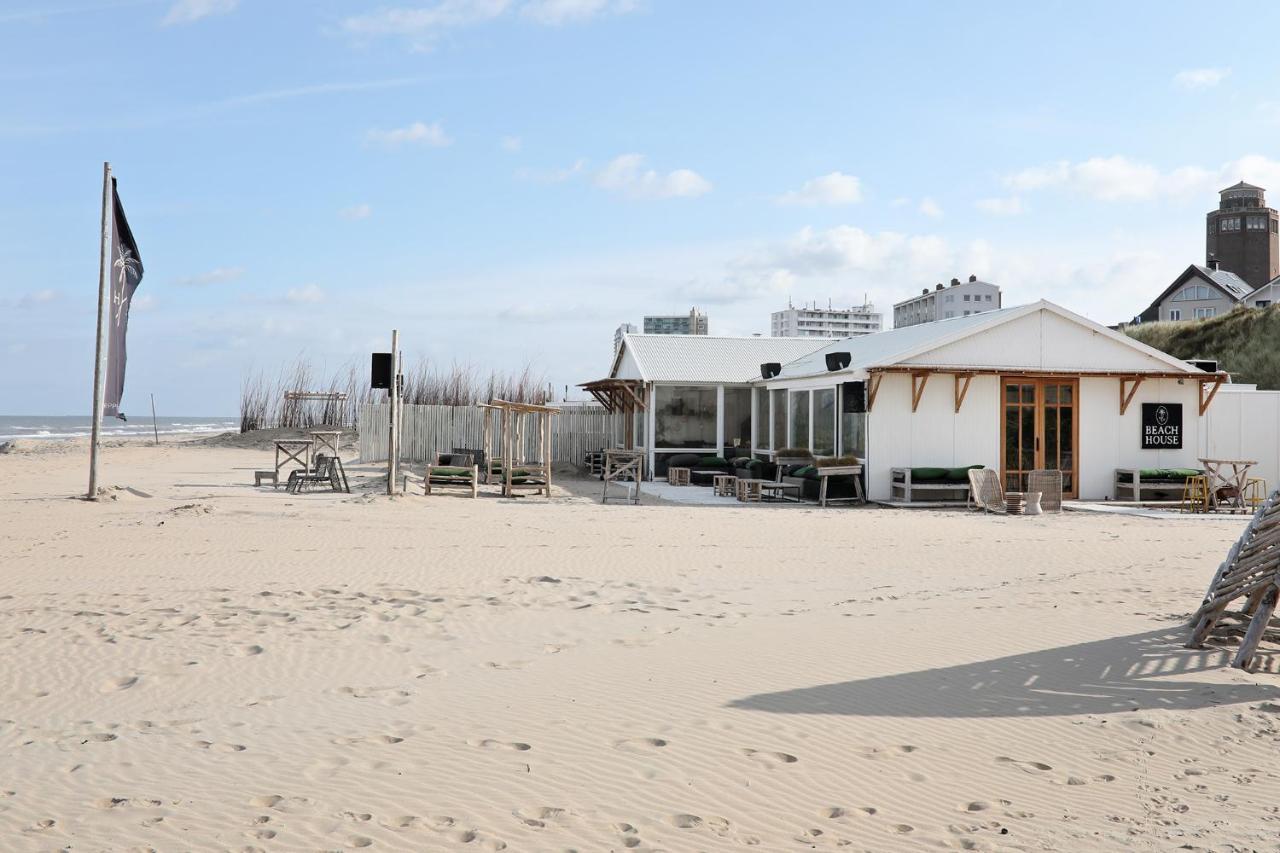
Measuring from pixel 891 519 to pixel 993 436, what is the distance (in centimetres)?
418

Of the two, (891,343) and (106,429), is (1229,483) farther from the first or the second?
(106,429)

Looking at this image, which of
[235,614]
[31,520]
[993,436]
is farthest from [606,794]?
[993,436]

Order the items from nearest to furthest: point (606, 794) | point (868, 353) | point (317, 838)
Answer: point (317, 838)
point (606, 794)
point (868, 353)

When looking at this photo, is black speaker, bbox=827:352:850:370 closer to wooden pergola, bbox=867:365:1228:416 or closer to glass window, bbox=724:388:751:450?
wooden pergola, bbox=867:365:1228:416

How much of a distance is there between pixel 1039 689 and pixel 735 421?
58.1 ft

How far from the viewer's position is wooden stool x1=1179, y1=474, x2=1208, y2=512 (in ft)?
54.3

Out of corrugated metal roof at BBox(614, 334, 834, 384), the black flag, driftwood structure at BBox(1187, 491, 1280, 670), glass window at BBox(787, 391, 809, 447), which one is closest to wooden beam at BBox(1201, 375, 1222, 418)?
glass window at BBox(787, 391, 809, 447)

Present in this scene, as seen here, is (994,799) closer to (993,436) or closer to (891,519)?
(891,519)

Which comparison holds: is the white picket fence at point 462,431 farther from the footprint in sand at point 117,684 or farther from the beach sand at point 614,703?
the footprint in sand at point 117,684

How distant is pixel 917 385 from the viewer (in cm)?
1750

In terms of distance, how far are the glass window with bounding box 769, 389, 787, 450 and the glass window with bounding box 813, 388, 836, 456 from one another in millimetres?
1610

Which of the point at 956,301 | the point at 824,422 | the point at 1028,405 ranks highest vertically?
the point at 956,301

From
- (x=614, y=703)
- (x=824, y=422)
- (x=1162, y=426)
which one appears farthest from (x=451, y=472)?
(x=614, y=703)

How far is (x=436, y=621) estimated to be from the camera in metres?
7.20
